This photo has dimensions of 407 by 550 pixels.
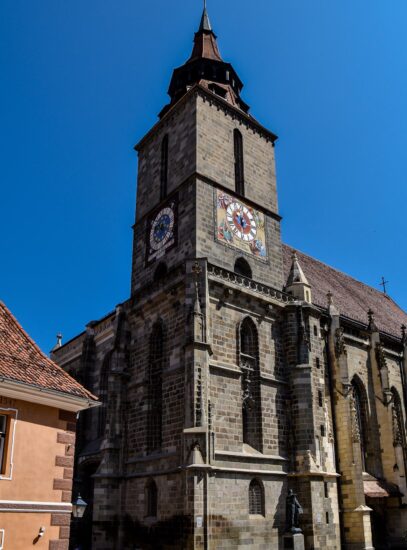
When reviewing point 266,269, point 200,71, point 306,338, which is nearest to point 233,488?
point 306,338

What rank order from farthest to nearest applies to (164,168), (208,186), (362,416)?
(164,168) → (362,416) → (208,186)

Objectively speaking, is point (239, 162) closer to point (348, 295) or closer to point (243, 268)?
point (243, 268)

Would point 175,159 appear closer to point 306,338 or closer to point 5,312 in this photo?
point 306,338

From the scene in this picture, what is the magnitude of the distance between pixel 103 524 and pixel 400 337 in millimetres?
20021

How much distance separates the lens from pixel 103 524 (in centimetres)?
2084

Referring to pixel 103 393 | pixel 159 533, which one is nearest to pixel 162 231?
pixel 103 393

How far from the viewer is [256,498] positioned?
19.9 metres

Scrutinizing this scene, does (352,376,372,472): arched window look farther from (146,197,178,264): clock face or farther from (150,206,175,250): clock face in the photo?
(150,206,175,250): clock face

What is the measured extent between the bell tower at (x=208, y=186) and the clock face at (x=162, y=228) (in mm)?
47

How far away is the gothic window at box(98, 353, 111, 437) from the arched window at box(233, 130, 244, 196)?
9.74 m

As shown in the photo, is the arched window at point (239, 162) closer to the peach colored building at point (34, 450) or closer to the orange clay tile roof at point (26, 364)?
the orange clay tile roof at point (26, 364)

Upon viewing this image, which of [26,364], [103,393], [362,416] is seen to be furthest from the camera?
[362,416]

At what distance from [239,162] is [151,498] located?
15118mm

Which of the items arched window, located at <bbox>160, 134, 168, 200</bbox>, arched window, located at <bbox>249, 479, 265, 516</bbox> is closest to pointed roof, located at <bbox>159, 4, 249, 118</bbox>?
arched window, located at <bbox>160, 134, 168, 200</bbox>
